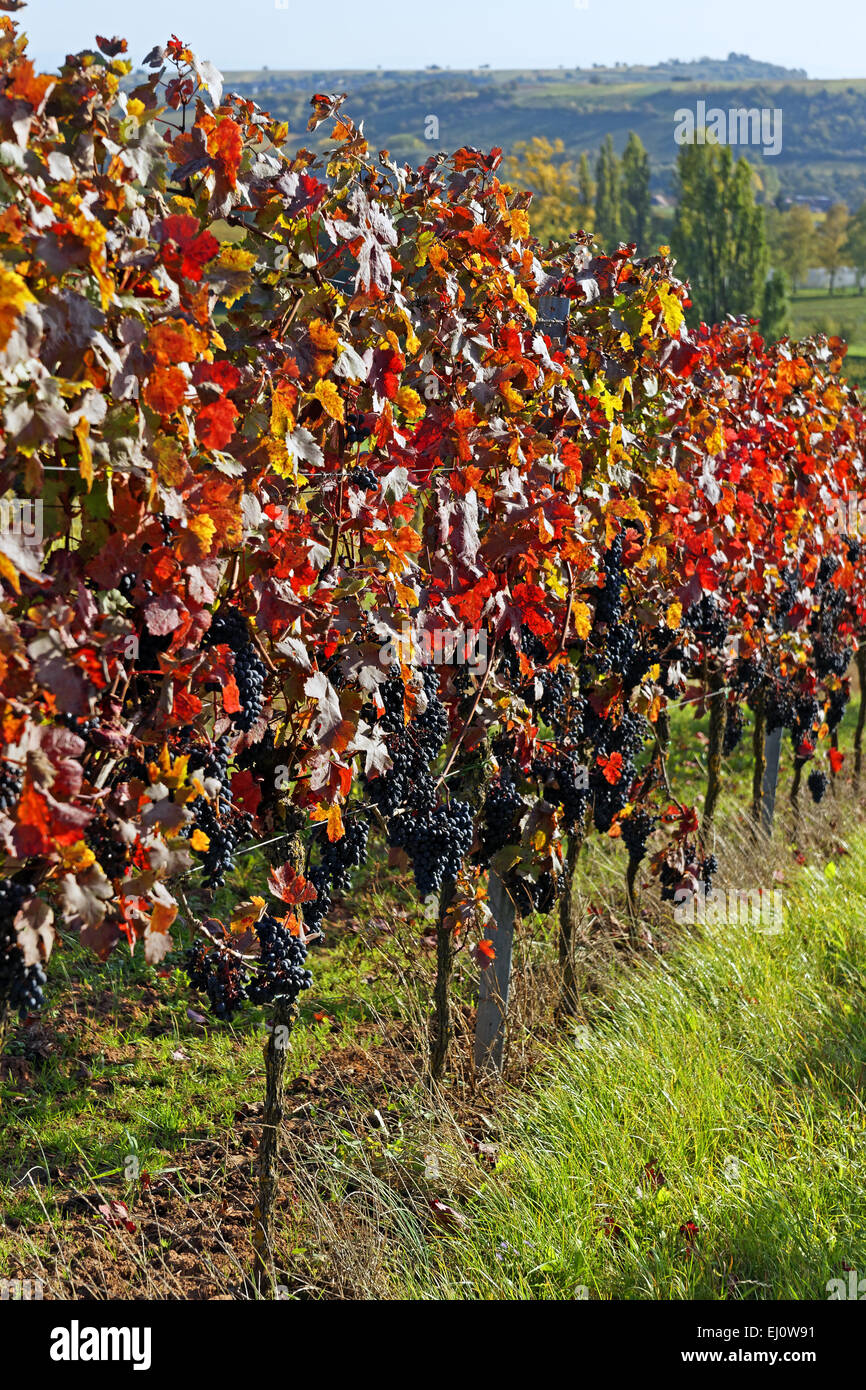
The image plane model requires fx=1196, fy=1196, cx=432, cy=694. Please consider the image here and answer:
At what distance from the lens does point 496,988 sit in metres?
3.76

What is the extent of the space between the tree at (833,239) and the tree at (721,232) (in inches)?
1934

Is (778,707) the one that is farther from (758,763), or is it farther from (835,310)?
(835,310)

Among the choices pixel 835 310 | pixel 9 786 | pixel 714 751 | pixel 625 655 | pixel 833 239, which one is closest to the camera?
pixel 9 786

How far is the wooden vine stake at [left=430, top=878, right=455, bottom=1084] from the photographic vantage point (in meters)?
3.47

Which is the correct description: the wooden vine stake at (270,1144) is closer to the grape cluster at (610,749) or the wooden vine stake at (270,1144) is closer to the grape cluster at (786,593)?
the grape cluster at (610,749)

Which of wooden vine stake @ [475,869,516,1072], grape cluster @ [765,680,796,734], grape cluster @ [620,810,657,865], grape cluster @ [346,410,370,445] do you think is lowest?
wooden vine stake @ [475,869,516,1072]

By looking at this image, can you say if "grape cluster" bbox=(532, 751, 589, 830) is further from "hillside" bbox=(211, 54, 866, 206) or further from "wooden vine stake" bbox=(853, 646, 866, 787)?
"hillside" bbox=(211, 54, 866, 206)

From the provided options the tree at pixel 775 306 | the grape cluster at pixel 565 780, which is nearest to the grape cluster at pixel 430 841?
the grape cluster at pixel 565 780

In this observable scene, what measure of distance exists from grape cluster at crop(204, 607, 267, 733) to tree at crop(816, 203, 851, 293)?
304 feet

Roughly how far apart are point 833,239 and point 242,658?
95.5 meters

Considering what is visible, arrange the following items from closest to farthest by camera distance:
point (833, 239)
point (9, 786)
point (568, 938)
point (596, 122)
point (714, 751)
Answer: point (9, 786), point (568, 938), point (714, 751), point (833, 239), point (596, 122)

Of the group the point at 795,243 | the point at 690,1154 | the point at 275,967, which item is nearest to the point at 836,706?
the point at 690,1154

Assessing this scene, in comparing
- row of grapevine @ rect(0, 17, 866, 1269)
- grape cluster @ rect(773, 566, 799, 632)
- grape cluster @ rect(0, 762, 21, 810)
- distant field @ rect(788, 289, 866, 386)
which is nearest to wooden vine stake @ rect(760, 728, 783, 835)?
grape cluster @ rect(773, 566, 799, 632)
